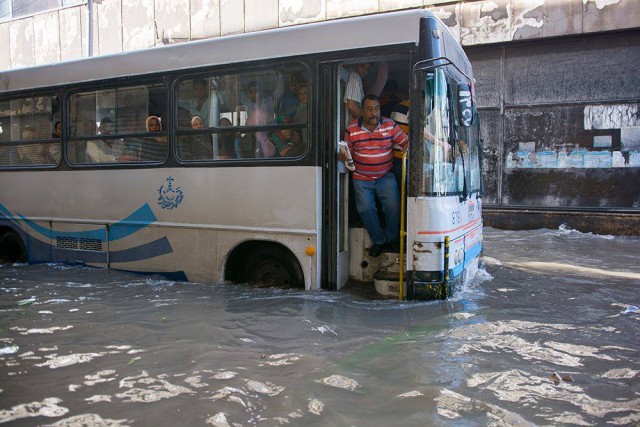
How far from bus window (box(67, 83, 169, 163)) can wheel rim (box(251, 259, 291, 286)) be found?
5.71 ft

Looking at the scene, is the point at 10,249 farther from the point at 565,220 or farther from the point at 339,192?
the point at 565,220

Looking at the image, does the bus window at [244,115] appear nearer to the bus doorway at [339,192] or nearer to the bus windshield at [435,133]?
the bus doorway at [339,192]

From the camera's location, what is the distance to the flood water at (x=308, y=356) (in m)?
3.23

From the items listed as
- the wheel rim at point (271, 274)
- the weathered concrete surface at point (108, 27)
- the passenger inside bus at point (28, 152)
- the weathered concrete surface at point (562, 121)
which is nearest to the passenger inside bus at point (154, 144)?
the wheel rim at point (271, 274)

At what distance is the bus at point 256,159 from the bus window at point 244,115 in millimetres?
14

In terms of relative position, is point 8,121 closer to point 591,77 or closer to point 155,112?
point 155,112

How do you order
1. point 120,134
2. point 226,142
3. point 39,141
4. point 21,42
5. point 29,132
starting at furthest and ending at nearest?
point 21,42
point 29,132
point 39,141
point 120,134
point 226,142

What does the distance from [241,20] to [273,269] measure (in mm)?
12710

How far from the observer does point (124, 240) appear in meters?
6.84

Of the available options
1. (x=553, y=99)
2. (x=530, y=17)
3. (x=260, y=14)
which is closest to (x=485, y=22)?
(x=530, y=17)

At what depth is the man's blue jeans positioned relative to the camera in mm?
5570

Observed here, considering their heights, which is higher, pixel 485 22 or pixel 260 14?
pixel 260 14

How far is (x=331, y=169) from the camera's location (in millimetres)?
5520

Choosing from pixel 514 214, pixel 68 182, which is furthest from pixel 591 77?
pixel 68 182
